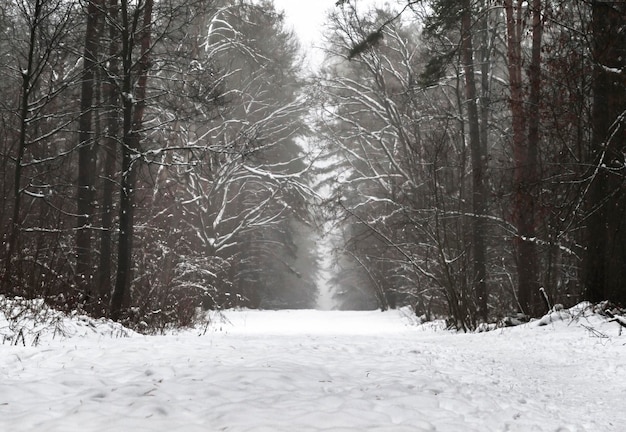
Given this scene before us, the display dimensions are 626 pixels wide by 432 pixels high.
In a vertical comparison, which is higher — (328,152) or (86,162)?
(328,152)

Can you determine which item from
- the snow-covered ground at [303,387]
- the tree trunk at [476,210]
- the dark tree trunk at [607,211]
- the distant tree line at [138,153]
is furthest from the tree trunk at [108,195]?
the dark tree trunk at [607,211]

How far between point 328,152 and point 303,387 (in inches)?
797

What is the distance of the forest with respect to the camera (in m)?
8.20

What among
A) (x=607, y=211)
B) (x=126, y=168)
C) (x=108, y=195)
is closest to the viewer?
(x=607, y=211)

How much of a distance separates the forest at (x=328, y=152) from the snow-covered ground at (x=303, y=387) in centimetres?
212

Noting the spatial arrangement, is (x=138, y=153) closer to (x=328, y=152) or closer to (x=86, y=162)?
(x=86, y=162)

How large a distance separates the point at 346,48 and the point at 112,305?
1086 centimetres

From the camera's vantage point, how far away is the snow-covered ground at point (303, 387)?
3.45m

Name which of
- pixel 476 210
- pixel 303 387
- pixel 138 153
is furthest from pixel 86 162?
pixel 476 210

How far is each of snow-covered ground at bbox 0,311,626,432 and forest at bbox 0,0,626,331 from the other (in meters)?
2.12

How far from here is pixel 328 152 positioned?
79.3ft

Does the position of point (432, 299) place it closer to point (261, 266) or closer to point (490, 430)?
point (490, 430)

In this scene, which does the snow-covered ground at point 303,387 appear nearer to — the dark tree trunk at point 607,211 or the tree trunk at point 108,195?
the dark tree trunk at point 607,211

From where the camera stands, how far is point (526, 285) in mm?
10891
